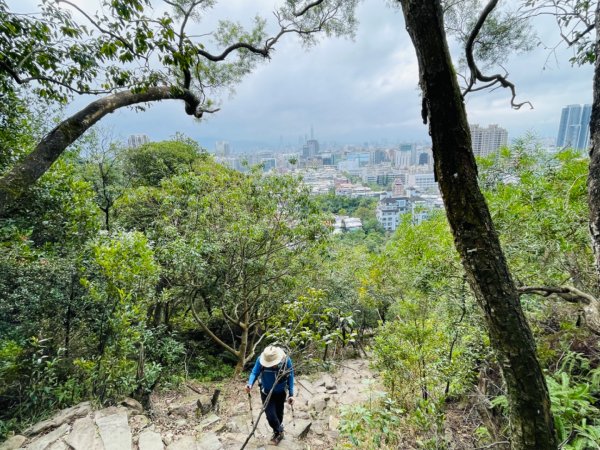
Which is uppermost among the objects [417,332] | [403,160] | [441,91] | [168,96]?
[403,160]

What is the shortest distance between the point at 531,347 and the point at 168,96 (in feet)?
16.0

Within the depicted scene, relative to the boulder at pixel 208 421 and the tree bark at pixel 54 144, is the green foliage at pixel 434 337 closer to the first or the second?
the boulder at pixel 208 421

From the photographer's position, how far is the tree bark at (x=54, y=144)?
2.88m

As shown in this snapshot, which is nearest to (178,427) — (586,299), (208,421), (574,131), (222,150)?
(208,421)

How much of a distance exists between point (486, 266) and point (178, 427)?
14.7ft

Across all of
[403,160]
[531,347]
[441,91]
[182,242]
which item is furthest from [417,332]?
[403,160]

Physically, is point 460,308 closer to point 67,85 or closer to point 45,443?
point 45,443

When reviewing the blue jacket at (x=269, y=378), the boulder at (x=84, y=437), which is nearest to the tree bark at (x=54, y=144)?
the boulder at (x=84, y=437)

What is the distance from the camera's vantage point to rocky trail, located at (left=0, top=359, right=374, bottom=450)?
126 inches

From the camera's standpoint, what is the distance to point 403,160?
144 meters

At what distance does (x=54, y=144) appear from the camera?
3.06 m

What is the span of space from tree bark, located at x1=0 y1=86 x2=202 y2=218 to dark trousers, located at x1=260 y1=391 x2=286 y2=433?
12.1 feet

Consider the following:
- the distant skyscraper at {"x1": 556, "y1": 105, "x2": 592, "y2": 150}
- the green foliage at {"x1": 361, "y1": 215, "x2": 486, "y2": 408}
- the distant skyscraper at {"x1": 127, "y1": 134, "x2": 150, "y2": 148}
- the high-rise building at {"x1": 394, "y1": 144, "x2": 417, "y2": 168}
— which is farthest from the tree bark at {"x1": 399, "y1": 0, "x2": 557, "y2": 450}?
the high-rise building at {"x1": 394, "y1": 144, "x2": 417, "y2": 168}

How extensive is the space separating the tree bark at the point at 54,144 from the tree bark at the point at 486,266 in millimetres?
3498
